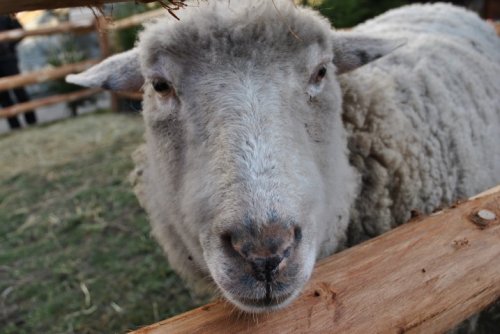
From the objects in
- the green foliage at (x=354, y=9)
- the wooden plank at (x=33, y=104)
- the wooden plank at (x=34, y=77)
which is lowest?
the wooden plank at (x=33, y=104)

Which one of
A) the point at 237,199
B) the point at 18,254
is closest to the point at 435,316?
the point at 237,199

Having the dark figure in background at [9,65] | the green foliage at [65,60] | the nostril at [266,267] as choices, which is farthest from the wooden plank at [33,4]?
the green foliage at [65,60]

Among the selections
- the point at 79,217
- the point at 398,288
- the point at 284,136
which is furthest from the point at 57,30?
the point at 398,288

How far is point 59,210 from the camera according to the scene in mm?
Answer: 5273

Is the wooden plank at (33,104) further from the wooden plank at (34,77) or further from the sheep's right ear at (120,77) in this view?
the sheep's right ear at (120,77)

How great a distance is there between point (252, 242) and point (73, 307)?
9.20 ft

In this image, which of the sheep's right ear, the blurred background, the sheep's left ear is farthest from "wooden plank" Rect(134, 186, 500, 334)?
the sheep's right ear

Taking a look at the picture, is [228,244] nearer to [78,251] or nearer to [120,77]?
[120,77]

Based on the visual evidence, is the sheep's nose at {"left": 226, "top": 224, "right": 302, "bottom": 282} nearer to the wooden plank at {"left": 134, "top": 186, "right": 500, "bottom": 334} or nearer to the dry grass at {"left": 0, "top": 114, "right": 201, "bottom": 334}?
the wooden plank at {"left": 134, "top": 186, "right": 500, "bottom": 334}

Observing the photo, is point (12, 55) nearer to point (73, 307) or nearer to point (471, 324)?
point (73, 307)

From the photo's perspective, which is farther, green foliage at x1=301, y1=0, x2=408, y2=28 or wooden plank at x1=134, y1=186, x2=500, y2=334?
green foliage at x1=301, y1=0, x2=408, y2=28

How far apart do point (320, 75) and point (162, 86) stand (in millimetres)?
731

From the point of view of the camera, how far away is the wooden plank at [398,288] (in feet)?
4.33

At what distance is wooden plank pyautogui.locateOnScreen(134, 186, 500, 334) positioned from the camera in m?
1.32
